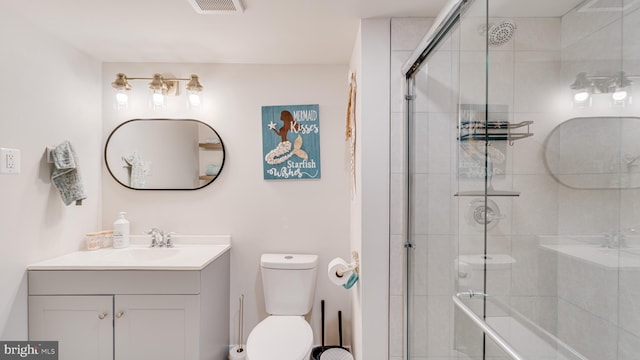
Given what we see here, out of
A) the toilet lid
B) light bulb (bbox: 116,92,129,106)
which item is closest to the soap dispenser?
light bulb (bbox: 116,92,129,106)

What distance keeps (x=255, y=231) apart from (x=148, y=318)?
Result: 2.78ft

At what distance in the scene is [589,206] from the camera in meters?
0.76

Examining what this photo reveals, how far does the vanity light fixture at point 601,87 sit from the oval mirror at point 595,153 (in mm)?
45

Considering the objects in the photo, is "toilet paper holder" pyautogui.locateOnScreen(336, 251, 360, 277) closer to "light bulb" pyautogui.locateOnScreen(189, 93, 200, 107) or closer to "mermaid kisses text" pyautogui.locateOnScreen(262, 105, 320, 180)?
"mermaid kisses text" pyautogui.locateOnScreen(262, 105, 320, 180)

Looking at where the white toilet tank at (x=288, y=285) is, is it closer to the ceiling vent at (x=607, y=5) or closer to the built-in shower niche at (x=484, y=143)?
the built-in shower niche at (x=484, y=143)

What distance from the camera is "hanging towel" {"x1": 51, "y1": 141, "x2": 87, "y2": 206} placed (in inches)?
72.1

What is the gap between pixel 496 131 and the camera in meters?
0.95

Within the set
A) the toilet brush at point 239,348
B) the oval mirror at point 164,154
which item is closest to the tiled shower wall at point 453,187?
the toilet brush at point 239,348

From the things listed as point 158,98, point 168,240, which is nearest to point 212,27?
point 158,98

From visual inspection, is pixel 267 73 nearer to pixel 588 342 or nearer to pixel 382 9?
pixel 382 9

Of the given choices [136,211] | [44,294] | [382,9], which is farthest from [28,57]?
[382,9]

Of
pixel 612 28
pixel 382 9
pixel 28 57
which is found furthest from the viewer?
pixel 28 57

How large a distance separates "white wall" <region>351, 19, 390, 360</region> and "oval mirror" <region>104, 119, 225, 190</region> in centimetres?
118

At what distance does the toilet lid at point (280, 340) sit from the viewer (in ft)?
5.35
